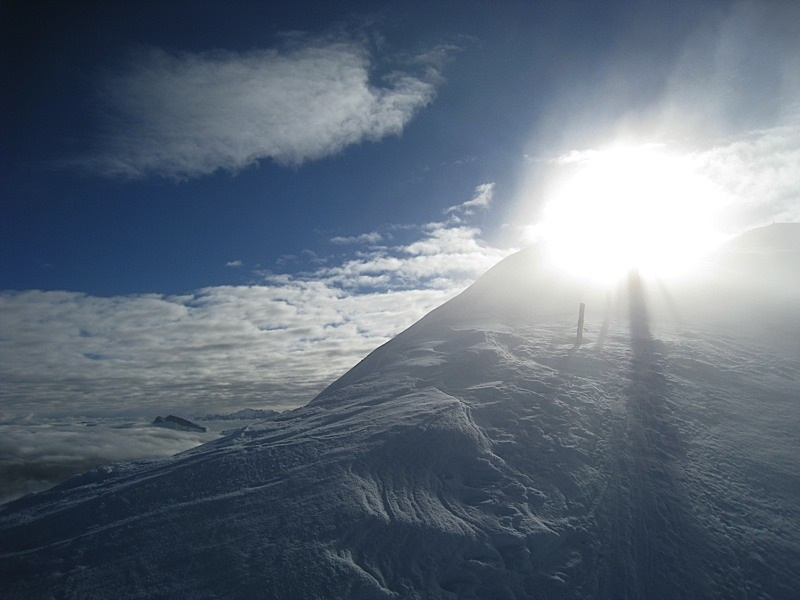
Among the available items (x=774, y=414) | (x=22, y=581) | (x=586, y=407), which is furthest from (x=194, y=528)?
(x=774, y=414)

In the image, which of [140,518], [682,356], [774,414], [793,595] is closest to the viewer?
[793,595]

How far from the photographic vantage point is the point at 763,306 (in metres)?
20.1

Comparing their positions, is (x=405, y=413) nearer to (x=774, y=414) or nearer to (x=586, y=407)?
(x=586, y=407)

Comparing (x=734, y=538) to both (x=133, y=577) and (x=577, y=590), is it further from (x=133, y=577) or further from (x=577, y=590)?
(x=133, y=577)

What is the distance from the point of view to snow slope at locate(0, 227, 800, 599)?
25.6 feet

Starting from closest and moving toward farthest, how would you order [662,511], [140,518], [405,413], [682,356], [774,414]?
1. [662,511]
2. [140,518]
3. [774,414]
4. [405,413]
5. [682,356]

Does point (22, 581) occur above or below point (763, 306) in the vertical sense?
below

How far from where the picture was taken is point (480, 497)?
970 centimetres

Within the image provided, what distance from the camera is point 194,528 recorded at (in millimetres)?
9078

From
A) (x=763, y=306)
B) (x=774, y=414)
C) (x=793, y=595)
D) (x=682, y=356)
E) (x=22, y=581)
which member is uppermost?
(x=763, y=306)

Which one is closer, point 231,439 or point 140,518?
point 140,518

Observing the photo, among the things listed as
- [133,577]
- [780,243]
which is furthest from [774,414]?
[780,243]

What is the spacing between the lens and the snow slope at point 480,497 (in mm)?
7805

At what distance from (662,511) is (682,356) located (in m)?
7.59
